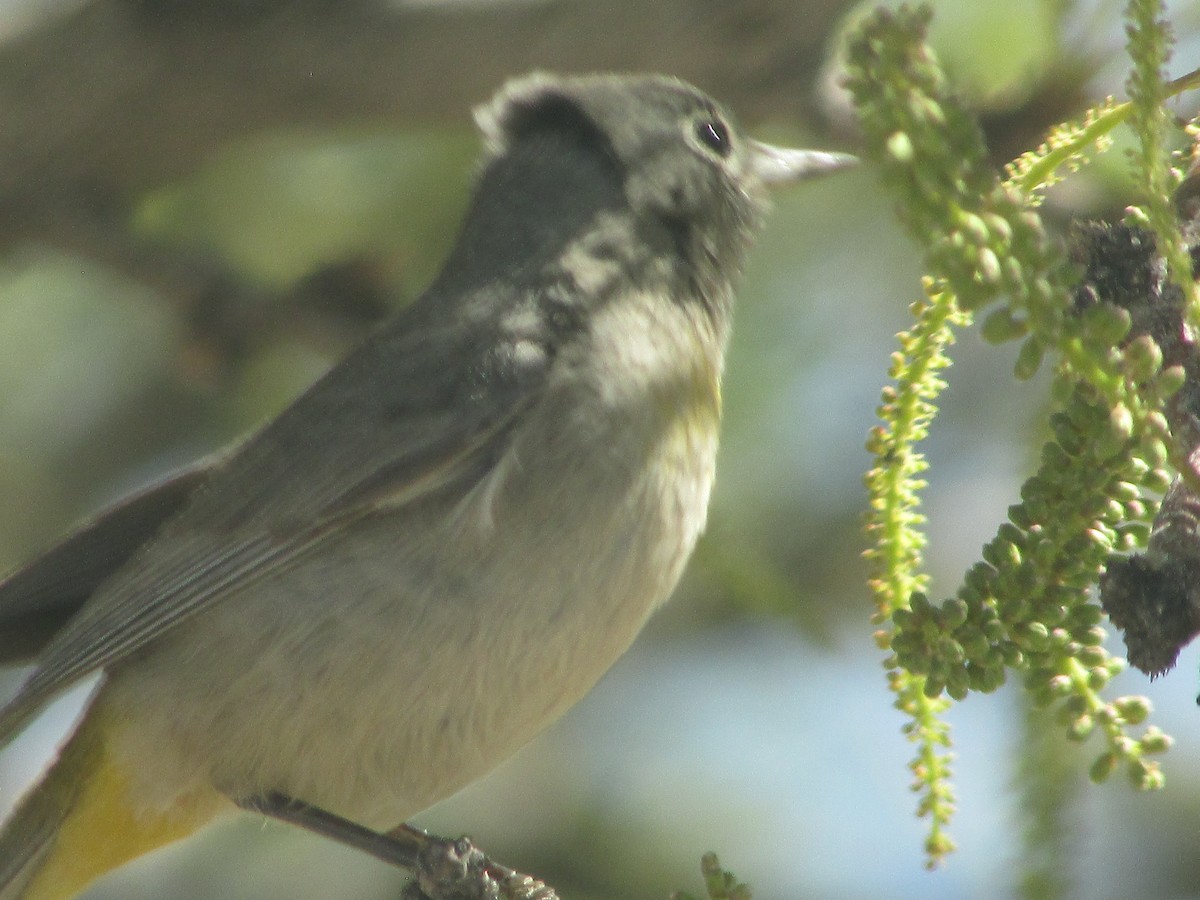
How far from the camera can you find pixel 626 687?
432 centimetres

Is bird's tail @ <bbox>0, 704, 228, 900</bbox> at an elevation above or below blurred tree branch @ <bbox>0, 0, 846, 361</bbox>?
below

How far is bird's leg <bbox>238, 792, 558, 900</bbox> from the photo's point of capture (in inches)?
91.5

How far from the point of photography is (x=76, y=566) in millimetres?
3043

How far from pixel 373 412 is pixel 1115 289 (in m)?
1.61

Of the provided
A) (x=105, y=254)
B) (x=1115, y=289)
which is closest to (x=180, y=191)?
(x=105, y=254)

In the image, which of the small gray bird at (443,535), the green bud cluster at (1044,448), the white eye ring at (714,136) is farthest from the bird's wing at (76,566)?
the green bud cluster at (1044,448)

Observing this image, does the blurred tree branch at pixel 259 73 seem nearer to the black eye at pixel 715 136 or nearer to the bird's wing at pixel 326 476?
the black eye at pixel 715 136

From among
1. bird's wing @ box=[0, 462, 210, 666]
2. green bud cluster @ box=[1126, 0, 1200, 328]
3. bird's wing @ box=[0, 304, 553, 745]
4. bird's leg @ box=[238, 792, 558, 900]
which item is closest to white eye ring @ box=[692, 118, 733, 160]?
bird's wing @ box=[0, 304, 553, 745]

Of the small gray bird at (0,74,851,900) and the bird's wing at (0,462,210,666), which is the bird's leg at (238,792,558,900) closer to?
the small gray bird at (0,74,851,900)

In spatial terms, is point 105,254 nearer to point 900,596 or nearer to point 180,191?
point 180,191

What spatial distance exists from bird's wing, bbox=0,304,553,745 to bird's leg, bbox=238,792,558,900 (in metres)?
0.40

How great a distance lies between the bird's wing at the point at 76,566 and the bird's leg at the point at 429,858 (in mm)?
662

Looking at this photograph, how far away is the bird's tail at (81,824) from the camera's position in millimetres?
2768

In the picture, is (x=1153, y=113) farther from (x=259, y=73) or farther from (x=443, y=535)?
(x=259, y=73)
